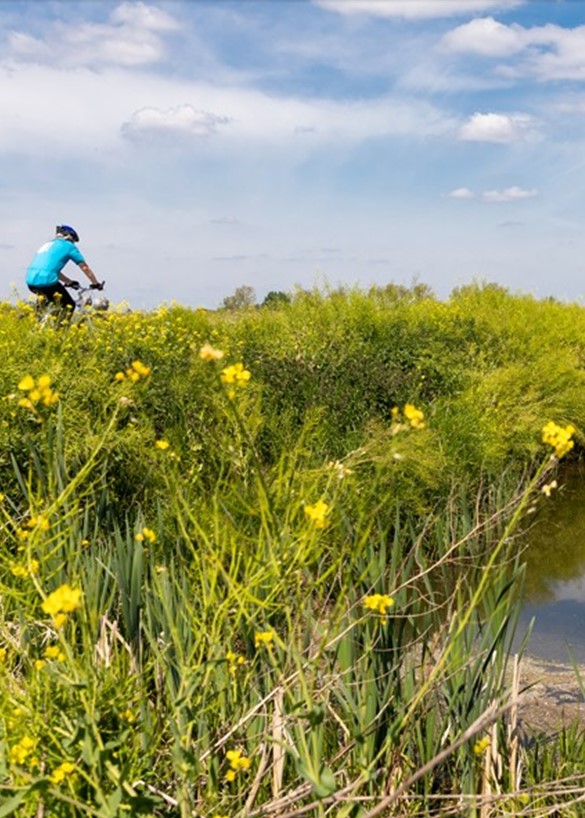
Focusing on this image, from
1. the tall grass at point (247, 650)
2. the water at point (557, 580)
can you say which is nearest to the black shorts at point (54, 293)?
the tall grass at point (247, 650)

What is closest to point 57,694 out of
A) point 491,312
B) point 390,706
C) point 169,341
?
point 390,706

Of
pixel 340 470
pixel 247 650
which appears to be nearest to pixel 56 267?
pixel 247 650

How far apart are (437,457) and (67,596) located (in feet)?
19.8

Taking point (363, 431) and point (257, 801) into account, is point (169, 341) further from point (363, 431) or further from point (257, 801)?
point (257, 801)

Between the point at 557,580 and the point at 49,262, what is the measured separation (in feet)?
18.5

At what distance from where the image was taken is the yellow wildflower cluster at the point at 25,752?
1.83 metres

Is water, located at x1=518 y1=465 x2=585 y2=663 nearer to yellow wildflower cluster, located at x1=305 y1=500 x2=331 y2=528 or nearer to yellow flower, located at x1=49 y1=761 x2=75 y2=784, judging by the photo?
yellow wildflower cluster, located at x1=305 y1=500 x2=331 y2=528

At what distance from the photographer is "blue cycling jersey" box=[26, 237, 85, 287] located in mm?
9219

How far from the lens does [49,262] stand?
9.26 meters

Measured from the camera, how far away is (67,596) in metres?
1.62

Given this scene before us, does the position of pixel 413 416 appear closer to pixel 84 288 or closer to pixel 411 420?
pixel 411 420

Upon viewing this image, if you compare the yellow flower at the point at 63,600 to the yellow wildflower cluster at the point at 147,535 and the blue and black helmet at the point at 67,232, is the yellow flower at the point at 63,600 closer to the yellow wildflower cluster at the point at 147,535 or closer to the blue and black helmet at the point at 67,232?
the yellow wildflower cluster at the point at 147,535

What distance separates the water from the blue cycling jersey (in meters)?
5.19

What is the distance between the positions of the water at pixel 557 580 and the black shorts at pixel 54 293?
5054 mm
